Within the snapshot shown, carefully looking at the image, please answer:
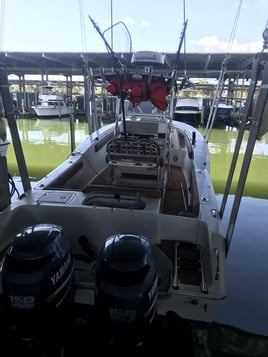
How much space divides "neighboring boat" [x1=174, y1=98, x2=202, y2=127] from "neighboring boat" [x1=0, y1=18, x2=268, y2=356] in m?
11.4

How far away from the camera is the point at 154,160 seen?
2592 millimetres

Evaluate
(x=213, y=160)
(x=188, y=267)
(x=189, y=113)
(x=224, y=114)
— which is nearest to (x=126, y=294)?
(x=188, y=267)

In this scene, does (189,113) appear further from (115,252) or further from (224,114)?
(115,252)

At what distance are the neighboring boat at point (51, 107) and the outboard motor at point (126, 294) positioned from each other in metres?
15.5

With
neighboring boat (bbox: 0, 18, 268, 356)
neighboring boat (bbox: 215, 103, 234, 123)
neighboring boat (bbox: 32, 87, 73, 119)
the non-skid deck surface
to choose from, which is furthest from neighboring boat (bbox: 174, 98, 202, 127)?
neighboring boat (bbox: 0, 18, 268, 356)

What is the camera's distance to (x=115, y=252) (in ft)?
4.47

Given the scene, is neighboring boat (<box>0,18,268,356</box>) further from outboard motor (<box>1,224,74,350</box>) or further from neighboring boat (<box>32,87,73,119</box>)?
neighboring boat (<box>32,87,73,119</box>)

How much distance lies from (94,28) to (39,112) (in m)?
14.6

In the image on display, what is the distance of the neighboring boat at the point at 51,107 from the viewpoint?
16.2 m

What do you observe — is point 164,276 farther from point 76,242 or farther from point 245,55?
point 245,55

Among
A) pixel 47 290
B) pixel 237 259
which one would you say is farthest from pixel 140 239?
pixel 237 259

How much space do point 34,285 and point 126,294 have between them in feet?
1.21

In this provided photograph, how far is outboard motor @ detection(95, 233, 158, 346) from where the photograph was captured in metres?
1.26

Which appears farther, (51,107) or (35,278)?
(51,107)
